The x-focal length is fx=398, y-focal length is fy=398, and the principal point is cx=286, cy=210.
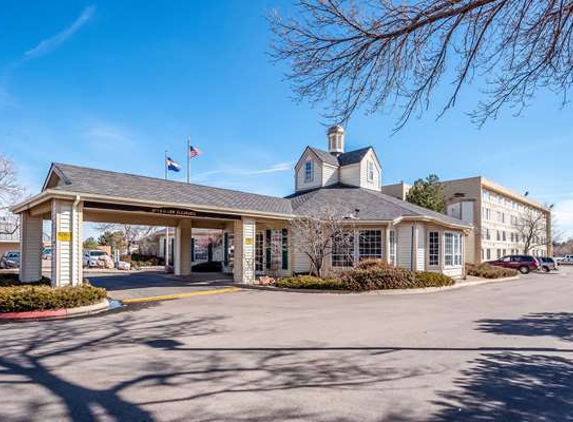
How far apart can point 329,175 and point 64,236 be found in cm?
1862

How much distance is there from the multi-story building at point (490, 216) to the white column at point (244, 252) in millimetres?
32630

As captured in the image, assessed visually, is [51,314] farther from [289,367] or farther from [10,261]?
[10,261]

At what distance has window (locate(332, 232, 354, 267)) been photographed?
805 inches

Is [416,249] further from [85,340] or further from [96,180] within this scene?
[85,340]

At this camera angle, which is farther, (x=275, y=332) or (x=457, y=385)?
(x=275, y=332)

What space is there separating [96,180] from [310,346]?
38.6 feet

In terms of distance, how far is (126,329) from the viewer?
9320mm

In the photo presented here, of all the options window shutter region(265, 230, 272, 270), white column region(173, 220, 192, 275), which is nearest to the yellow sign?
white column region(173, 220, 192, 275)

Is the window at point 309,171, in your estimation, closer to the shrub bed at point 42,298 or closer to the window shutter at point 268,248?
the window shutter at point 268,248

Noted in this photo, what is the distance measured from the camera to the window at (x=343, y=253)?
67.1 ft

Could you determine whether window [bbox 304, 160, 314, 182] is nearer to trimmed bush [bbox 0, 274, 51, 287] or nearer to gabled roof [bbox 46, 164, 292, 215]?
gabled roof [bbox 46, 164, 292, 215]

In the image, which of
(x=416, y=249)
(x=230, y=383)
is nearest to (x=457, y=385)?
(x=230, y=383)

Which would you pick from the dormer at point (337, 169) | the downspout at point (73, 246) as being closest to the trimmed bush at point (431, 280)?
the dormer at point (337, 169)

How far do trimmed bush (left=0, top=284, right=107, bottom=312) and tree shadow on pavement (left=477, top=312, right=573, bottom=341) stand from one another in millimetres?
10846
